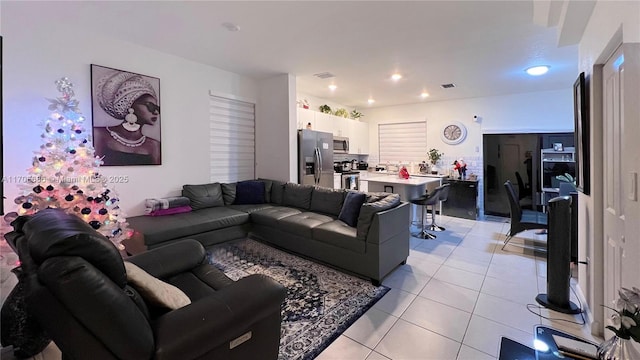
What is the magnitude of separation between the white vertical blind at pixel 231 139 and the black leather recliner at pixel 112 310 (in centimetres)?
328

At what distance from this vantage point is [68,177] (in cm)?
274

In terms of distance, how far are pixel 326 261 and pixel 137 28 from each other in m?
3.31

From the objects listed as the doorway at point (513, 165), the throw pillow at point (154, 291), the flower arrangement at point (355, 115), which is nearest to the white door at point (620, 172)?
the throw pillow at point (154, 291)

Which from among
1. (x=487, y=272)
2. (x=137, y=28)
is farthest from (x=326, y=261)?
(x=137, y=28)

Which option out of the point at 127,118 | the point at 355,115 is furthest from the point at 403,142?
the point at 127,118

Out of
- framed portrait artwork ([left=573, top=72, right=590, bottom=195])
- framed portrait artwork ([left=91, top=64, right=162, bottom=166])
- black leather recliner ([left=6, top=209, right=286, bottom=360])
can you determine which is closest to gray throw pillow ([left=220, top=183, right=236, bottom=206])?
framed portrait artwork ([left=91, top=64, right=162, bottom=166])

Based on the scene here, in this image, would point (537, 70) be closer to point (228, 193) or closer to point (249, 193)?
point (249, 193)

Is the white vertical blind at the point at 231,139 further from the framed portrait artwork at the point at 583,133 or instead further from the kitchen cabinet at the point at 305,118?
the framed portrait artwork at the point at 583,133

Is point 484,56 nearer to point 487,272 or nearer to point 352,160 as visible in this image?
point 487,272

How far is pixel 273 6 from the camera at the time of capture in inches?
103

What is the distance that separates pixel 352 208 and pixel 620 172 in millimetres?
2223

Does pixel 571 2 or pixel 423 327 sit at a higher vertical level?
pixel 571 2

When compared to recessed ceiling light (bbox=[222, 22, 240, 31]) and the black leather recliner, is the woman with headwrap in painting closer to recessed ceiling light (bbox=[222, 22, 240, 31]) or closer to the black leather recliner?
recessed ceiling light (bbox=[222, 22, 240, 31])

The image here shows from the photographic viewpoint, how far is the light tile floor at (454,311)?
194 centimetres
